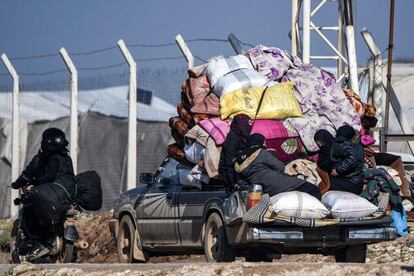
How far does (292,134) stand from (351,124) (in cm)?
97

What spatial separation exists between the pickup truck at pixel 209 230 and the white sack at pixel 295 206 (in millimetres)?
150

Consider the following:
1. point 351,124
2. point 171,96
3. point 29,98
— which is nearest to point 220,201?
Result: point 351,124

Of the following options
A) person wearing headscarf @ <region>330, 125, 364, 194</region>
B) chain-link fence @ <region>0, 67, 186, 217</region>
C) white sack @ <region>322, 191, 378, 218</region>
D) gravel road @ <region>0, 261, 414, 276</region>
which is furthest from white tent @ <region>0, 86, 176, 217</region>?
gravel road @ <region>0, 261, 414, 276</region>

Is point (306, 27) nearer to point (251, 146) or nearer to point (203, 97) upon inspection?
point (203, 97)

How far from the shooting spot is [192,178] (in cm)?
1482

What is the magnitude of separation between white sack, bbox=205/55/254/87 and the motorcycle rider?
194 cm

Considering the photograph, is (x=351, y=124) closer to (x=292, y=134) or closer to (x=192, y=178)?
(x=292, y=134)

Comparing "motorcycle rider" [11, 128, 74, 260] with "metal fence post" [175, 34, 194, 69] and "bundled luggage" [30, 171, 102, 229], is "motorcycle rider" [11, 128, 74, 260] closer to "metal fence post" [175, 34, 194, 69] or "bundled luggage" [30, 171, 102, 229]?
"bundled luggage" [30, 171, 102, 229]

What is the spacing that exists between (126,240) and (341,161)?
154 inches

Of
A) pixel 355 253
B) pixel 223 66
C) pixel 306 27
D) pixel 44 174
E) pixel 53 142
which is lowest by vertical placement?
pixel 355 253

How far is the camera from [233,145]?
14023 millimetres

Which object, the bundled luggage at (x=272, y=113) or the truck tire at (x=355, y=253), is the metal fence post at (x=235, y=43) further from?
the truck tire at (x=355, y=253)

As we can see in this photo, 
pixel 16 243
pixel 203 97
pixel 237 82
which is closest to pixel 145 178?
pixel 203 97

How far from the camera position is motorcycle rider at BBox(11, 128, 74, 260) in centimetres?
1568
